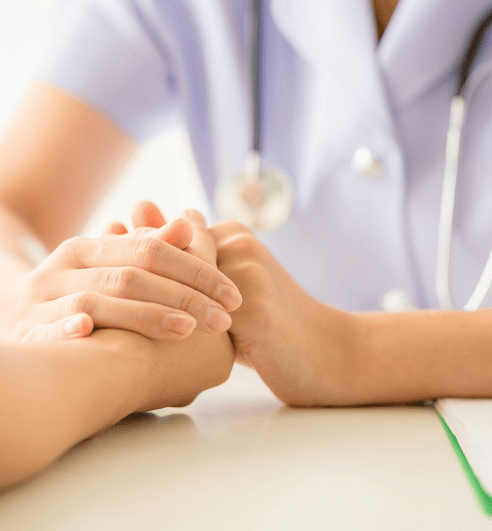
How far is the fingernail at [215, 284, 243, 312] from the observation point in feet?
1.28

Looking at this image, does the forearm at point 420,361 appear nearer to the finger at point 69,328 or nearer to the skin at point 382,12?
the finger at point 69,328

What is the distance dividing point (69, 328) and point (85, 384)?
0.06 m

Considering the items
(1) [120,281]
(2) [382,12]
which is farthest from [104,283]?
(2) [382,12]

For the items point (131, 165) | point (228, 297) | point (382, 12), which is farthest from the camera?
point (131, 165)

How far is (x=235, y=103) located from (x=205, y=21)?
123 mm

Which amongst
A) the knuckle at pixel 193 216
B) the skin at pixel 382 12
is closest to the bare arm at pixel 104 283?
the knuckle at pixel 193 216

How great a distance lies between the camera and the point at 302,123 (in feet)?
2.54

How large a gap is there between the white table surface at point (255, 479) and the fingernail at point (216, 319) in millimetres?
73

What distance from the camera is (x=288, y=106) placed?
78 centimetres

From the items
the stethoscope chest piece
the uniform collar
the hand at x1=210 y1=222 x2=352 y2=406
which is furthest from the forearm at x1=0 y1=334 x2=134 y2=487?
the uniform collar

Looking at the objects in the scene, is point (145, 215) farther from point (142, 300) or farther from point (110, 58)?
point (110, 58)

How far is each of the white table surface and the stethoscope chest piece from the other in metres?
0.34

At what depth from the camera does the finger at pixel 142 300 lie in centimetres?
38

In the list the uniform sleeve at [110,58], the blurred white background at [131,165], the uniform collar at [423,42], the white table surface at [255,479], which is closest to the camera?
the white table surface at [255,479]
